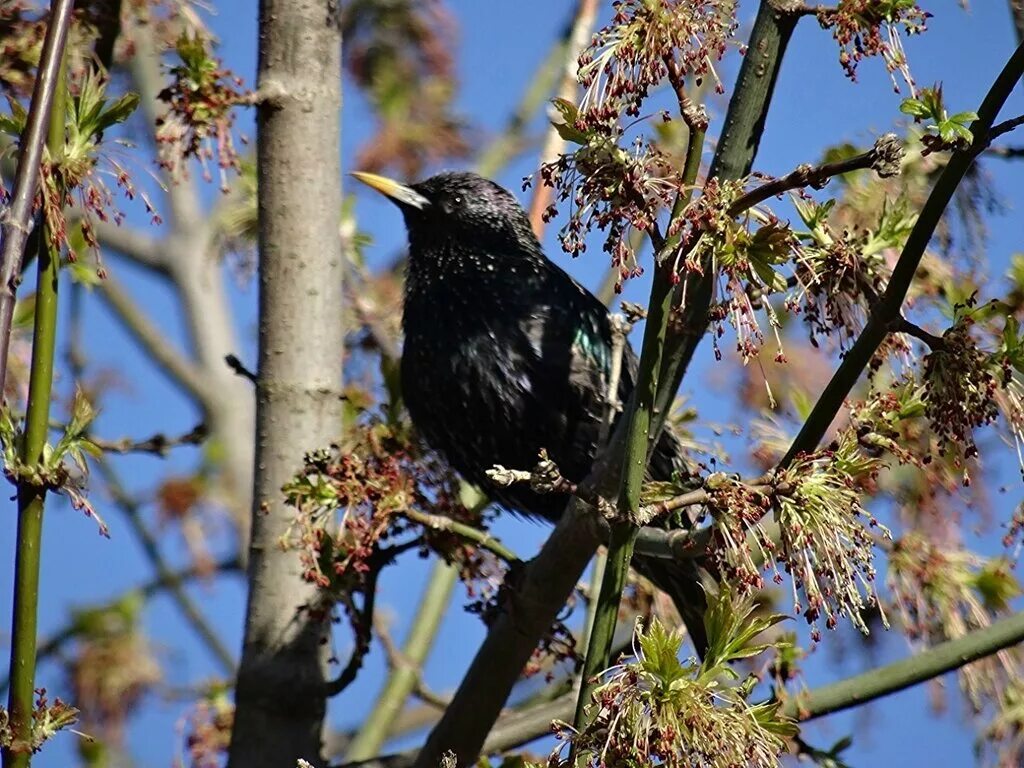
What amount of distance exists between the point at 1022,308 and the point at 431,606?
6.95 ft

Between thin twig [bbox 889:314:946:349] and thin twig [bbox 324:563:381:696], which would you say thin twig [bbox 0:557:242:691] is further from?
thin twig [bbox 889:314:946:349]

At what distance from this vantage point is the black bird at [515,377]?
3.95 metres

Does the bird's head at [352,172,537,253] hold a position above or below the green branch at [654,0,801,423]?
above

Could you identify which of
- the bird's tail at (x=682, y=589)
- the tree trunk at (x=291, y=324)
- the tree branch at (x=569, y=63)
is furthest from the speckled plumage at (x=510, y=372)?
the tree trunk at (x=291, y=324)

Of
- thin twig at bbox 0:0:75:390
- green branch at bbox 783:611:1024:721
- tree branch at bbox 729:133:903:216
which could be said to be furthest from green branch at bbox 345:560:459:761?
tree branch at bbox 729:133:903:216

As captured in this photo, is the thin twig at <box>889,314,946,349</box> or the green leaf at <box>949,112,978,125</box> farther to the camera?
the thin twig at <box>889,314,946,349</box>

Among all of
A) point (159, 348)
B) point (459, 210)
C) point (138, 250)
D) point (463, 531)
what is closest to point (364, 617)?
point (463, 531)

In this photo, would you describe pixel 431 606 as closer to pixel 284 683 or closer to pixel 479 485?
pixel 479 485

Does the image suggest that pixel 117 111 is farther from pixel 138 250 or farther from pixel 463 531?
pixel 138 250

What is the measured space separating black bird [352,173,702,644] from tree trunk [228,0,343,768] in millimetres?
437

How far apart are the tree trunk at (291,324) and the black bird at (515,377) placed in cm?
44

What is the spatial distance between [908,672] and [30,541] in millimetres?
1710

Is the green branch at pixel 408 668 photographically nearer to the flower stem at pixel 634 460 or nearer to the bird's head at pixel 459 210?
the bird's head at pixel 459 210

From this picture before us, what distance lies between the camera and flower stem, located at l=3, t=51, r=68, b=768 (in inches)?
82.5
